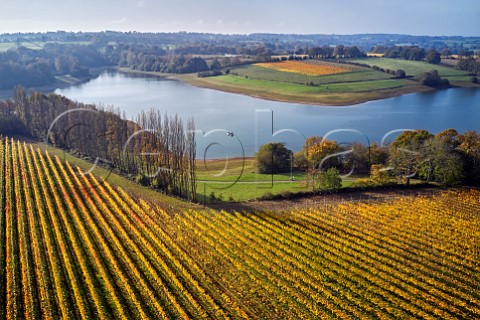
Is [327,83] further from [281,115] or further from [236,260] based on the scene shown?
[236,260]

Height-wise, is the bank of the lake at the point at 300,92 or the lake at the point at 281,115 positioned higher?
the bank of the lake at the point at 300,92

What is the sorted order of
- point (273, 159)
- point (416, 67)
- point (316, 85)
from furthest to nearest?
point (416, 67) → point (316, 85) → point (273, 159)

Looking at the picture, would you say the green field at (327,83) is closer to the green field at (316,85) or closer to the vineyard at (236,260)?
the green field at (316,85)

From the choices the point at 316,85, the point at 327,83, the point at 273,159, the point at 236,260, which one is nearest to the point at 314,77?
the point at 327,83

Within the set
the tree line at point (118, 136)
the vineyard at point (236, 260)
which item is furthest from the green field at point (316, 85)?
the vineyard at point (236, 260)

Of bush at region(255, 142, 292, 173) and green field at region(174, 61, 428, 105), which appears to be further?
green field at region(174, 61, 428, 105)

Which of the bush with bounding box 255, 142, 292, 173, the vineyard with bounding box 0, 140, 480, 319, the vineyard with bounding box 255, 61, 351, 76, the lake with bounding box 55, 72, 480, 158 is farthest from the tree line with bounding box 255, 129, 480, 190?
the vineyard with bounding box 255, 61, 351, 76

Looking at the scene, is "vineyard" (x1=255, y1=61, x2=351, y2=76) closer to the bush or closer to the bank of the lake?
the bank of the lake
